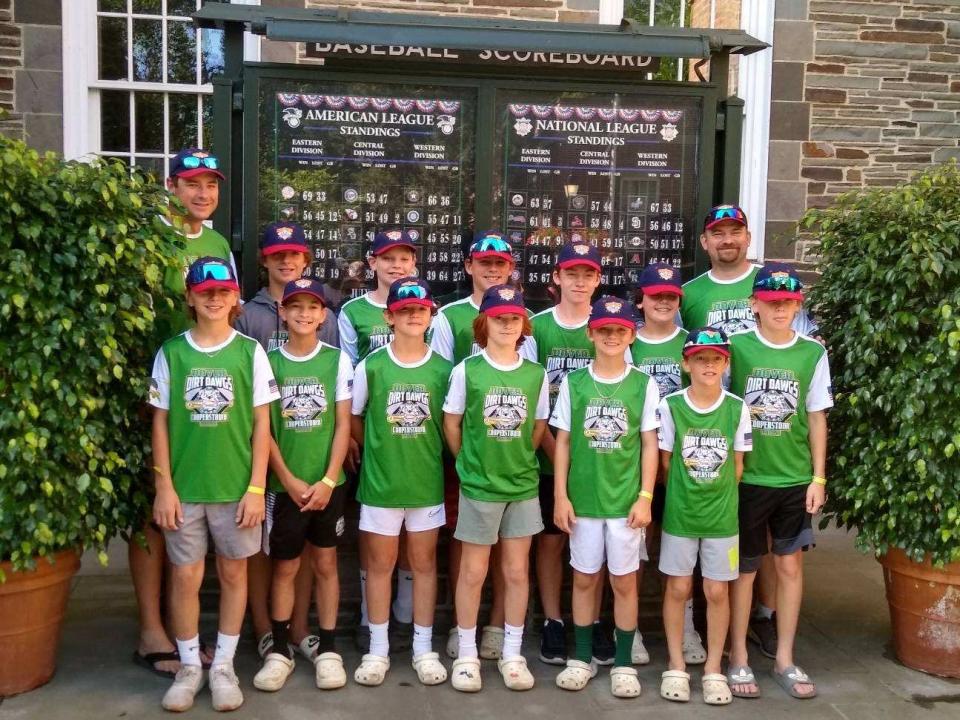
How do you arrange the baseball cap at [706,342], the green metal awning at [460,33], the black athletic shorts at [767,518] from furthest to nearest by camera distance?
the green metal awning at [460,33] → the black athletic shorts at [767,518] → the baseball cap at [706,342]

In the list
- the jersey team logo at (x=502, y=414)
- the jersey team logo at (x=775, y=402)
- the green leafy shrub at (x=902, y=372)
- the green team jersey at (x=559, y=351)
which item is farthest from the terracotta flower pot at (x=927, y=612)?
the jersey team logo at (x=502, y=414)

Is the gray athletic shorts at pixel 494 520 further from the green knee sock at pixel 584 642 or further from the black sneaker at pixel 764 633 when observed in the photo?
the black sneaker at pixel 764 633

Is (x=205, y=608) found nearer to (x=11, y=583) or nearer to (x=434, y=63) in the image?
(x=11, y=583)

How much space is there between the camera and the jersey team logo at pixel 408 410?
4402 mm

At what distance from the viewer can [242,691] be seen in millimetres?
4332

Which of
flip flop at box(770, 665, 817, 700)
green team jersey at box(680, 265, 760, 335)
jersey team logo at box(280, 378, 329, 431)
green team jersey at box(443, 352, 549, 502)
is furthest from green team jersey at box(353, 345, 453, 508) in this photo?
flip flop at box(770, 665, 817, 700)

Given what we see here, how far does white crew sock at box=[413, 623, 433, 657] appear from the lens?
14.8 ft

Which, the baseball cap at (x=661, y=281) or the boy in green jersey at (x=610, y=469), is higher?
the baseball cap at (x=661, y=281)

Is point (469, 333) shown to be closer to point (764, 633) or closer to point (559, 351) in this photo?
point (559, 351)

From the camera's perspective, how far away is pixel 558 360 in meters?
4.79

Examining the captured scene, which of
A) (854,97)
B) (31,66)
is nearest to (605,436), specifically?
(31,66)

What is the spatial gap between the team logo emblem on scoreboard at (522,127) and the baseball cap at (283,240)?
1.43 meters

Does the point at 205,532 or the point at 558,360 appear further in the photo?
the point at 558,360

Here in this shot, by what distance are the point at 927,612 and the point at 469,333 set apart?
2535 millimetres
